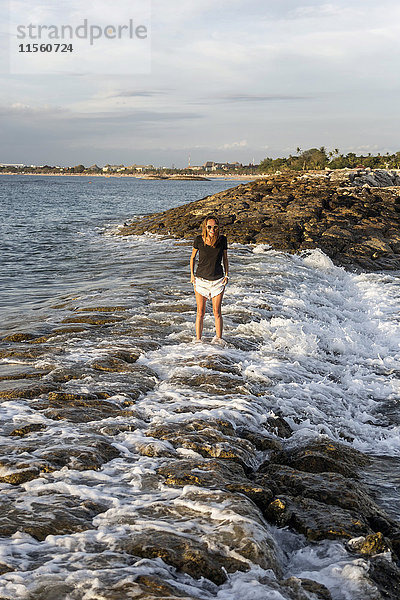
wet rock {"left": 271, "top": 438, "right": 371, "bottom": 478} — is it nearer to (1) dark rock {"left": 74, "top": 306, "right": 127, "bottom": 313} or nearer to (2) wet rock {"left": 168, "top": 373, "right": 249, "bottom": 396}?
(2) wet rock {"left": 168, "top": 373, "right": 249, "bottom": 396}

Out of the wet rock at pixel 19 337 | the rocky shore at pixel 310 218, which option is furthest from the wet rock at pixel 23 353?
the rocky shore at pixel 310 218

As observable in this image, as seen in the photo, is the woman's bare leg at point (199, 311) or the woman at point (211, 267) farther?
the woman's bare leg at point (199, 311)

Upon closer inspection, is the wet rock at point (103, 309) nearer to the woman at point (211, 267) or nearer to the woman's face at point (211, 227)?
the woman at point (211, 267)

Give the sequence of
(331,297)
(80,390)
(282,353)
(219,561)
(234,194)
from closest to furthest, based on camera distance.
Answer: (219,561) → (80,390) → (282,353) → (331,297) → (234,194)

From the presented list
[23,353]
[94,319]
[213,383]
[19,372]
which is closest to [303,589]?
[213,383]

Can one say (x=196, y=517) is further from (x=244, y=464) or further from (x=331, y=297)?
(x=331, y=297)

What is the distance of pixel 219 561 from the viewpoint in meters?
3.76

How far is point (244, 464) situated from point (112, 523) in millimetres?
1750

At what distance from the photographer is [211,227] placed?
873cm

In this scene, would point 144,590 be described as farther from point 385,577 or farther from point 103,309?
point 103,309

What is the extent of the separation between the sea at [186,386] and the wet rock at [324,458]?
23 cm

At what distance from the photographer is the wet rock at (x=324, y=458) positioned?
5.70 metres

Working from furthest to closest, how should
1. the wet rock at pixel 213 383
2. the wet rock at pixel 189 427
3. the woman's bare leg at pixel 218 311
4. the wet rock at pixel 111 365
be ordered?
the woman's bare leg at pixel 218 311 < the wet rock at pixel 111 365 < the wet rock at pixel 213 383 < the wet rock at pixel 189 427

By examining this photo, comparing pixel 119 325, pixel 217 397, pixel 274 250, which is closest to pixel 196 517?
pixel 217 397
